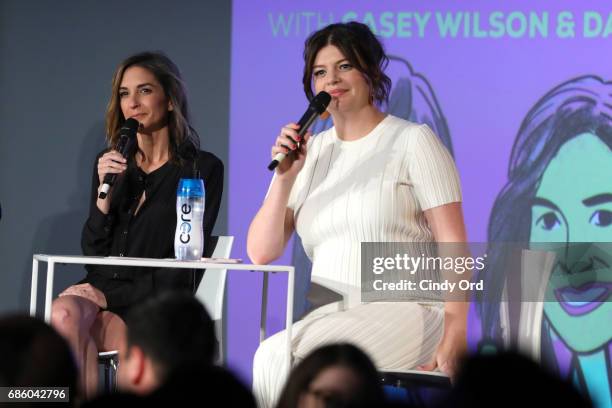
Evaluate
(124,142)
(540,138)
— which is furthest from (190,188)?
(540,138)

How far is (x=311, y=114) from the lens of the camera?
304cm

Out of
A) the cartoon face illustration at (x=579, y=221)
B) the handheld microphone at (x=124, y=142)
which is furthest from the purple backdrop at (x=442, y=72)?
the handheld microphone at (x=124, y=142)

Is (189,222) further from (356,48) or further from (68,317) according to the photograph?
(356,48)

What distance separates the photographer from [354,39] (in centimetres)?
326

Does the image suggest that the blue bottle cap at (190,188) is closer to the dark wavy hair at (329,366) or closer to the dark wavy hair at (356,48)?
the dark wavy hair at (356,48)

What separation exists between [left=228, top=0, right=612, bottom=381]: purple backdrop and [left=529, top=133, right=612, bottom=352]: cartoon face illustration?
0.24 meters

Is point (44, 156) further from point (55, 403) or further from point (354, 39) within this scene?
point (55, 403)

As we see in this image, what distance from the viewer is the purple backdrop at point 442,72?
471 cm

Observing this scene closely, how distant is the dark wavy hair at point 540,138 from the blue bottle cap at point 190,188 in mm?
1797

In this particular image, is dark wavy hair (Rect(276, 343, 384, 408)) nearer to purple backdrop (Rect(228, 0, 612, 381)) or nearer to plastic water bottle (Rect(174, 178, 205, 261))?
plastic water bottle (Rect(174, 178, 205, 261))

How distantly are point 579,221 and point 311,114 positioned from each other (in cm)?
204

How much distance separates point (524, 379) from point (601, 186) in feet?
12.2

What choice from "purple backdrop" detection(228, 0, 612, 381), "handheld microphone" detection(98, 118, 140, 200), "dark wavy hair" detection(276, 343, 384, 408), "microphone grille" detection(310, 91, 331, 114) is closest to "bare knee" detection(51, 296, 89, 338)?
"handheld microphone" detection(98, 118, 140, 200)

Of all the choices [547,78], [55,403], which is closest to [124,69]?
[547,78]
